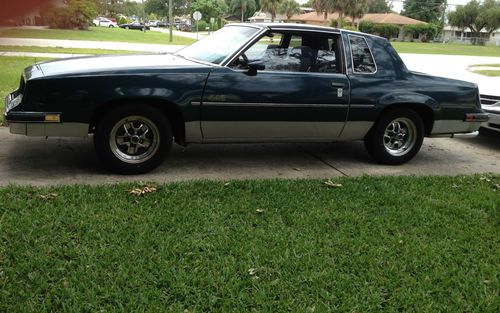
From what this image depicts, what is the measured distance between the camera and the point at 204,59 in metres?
5.49

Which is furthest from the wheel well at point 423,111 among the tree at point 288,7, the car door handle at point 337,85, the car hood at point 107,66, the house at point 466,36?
the house at point 466,36

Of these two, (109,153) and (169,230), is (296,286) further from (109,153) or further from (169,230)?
(109,153)

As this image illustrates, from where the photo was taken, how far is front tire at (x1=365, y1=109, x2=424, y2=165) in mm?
6051

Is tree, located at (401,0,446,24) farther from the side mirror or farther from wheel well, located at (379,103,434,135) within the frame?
the side mirror

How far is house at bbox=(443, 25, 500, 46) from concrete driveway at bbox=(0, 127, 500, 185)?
7732 centimetres

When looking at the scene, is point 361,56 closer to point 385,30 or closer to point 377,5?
point 377,5

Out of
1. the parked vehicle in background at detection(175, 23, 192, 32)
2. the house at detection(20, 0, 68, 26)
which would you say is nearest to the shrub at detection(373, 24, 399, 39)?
the parked vehicle in background at detection(175, 23, 192, 32)

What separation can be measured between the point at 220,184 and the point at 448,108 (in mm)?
3069

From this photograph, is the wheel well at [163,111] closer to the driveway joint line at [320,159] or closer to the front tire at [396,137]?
the driveway joint line at [320,159]

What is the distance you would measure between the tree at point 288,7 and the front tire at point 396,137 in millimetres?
74411

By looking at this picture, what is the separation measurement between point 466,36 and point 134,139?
3633 inches

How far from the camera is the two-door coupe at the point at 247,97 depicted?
476cm

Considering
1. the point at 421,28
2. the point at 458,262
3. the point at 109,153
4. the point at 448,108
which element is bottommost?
the point at 458,262

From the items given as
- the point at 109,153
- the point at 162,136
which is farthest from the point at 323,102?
the point at 109,153
